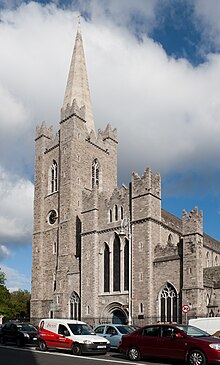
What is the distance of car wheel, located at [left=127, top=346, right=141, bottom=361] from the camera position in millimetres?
17886

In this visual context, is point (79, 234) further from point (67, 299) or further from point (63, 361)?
point (63, 361)

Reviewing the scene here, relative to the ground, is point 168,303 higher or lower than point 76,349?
lower

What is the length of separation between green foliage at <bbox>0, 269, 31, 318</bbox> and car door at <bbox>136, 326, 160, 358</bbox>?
62.0 meters

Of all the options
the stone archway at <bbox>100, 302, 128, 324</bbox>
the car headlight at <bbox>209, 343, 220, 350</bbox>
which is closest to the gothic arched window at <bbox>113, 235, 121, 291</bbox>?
the stone archway at <bbox>100, 302, 128, 324</bbox>

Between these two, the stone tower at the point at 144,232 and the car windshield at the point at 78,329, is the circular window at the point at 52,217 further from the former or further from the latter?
the car windshield at the point at 78,329

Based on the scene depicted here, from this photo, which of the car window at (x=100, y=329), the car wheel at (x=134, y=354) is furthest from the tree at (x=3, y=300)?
the car wheel at (x=134, y=354)

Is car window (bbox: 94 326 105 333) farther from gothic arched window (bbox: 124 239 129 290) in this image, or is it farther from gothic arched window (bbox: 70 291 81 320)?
gothic arched window (bbox: 70 291 81 320)

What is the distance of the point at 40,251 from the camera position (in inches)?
1975

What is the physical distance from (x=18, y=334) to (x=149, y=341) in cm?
1095

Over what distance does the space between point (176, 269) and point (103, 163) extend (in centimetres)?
1956

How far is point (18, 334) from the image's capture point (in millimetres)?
26047

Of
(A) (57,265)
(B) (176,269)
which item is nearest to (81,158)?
(A) (57,265)

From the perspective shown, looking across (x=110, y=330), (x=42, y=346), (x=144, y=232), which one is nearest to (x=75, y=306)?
(x=144, y=232)

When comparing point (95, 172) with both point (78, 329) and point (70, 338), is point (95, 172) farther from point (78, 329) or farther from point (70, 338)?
point (70, 338)
